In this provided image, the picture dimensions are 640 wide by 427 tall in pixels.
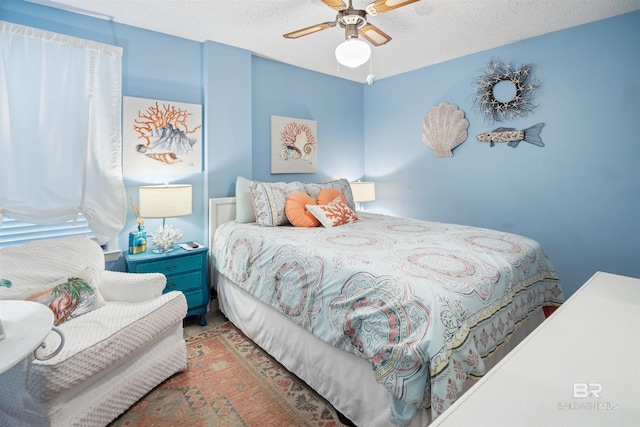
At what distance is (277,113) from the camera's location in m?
3.70

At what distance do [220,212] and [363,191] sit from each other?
1.84m

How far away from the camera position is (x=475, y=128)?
347 centimetres

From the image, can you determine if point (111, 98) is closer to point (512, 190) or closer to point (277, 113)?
point (277, 113)

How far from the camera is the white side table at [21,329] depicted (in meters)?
0.85

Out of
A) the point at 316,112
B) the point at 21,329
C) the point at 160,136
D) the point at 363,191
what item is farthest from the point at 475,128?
the point at 21,329

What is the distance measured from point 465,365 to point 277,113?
122 inches

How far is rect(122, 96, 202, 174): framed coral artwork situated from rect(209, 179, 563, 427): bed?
3.07ft

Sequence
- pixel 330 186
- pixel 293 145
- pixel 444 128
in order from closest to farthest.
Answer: pixel 330 186 → pixel 444 128 → pixel 293 145

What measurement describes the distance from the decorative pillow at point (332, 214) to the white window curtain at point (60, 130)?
1542 millimetres

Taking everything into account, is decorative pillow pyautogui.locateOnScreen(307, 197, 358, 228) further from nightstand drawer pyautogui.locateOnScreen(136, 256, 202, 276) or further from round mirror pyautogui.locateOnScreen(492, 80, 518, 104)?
round mirror pyautogui.locateOnScreen(492, 80, 518, 104)

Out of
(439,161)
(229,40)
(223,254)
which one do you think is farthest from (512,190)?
(229,40)

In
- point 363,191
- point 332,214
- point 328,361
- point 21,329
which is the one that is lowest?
point 328,361

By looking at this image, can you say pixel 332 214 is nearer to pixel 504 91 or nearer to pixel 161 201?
pixel 161 201
